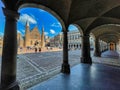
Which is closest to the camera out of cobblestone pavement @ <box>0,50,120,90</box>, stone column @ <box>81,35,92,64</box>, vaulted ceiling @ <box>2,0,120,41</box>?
cobblestone pavement @ <box>0,50,120,90</box>

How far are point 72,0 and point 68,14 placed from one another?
1.10 m

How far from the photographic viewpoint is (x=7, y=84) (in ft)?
9.96

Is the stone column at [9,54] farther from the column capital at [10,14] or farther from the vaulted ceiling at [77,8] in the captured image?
the vaulted ceiling at [77,8]

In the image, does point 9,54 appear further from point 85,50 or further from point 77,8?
point 85,50

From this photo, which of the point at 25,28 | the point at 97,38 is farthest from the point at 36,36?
the point at 97,38

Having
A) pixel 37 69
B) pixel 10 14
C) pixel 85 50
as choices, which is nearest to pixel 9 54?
pixel 10 14

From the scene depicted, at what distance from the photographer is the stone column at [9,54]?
3047 millimetres

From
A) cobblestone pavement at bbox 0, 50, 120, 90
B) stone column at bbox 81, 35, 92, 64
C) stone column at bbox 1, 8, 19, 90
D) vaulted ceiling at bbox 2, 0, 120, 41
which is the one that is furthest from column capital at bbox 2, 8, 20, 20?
stone column at bbox 81, 35, 92, 64

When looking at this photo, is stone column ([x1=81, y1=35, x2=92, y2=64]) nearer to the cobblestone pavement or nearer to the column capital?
the cobblestone pavement

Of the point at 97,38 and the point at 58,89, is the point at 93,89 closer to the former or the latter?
the point at 58,89

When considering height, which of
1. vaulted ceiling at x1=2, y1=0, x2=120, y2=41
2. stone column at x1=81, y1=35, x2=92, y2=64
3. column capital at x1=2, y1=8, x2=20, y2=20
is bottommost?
stone column at x1=81, y1=35, x2=92, y2=64

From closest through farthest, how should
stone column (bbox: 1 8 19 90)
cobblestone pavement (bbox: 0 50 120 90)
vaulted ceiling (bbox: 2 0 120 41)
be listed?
stone column (bbox: 1 8 19 90) < cobblestone pavement (bbox: 0 50 120 90) < vaulted ceiling (bbox: 2 0 120 41)

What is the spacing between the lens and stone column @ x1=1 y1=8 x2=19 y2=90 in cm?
305

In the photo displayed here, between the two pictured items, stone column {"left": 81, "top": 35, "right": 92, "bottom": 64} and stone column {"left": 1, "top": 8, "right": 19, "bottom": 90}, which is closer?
stone column {"left": 1, "top": 8, "right": 19, "bottom": 90}
